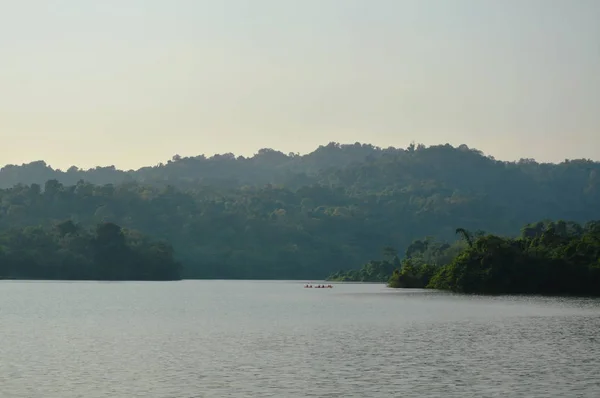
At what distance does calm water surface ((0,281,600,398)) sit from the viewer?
163ft

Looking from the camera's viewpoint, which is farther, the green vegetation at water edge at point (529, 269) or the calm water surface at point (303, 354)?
the green vegetation at water edge at point (529, 269)

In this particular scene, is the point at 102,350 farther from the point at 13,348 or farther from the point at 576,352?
the point at 576,352

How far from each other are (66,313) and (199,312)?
15.9 meters

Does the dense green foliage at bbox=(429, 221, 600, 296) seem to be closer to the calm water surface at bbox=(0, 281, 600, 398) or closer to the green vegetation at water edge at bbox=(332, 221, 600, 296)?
the green vegetation at water edge at bbox=(332, 221, 600, 296)

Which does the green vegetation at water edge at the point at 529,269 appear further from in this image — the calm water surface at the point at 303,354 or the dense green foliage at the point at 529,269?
the calm water surface at the point at 303,354

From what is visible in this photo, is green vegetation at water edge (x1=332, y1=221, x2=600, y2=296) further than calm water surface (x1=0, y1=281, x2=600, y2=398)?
Yes

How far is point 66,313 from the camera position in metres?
114

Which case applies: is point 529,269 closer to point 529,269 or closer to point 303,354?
point 529,269

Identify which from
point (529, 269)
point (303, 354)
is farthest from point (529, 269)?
point (303, 354)

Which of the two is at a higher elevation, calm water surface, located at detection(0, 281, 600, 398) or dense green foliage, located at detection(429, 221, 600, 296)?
dense green foliage, located at detection(429, 221, 600, 296)

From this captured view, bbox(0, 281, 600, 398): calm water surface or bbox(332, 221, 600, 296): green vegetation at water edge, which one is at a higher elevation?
bbox(332, 221, 600, 296): green vegetation at water edge

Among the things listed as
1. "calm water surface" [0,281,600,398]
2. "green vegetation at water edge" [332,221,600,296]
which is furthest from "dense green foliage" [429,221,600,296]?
"calm water surface" [0,281,600,398]

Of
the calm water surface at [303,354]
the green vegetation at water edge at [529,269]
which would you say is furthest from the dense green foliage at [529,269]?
the calm water surface at [303,354]

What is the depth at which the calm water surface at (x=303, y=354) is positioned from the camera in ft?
163
